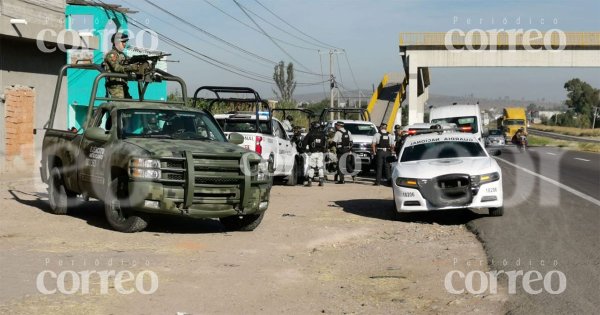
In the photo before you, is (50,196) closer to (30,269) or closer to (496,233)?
(30,269)

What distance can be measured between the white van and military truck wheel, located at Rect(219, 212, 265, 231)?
1755 centimetres

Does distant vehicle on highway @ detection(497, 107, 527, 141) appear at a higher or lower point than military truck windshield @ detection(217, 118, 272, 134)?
lower

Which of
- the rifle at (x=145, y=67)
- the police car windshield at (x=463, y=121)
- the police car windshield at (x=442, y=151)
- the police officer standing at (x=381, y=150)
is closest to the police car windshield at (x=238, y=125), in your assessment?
the police officer standing at (x=381, y=150)

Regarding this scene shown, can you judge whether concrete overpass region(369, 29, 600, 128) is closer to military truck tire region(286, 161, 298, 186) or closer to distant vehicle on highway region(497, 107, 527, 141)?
distant vehicle on highway region(497, 107, 527, 141)

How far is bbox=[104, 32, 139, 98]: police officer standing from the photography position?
563 inches

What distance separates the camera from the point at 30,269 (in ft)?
28.2

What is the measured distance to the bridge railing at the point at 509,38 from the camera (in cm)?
5372

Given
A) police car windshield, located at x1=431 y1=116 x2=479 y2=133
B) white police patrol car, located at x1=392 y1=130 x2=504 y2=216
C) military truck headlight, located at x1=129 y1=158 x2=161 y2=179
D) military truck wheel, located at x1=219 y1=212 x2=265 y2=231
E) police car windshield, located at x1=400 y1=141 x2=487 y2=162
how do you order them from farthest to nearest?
1. police car windshield, located at x1=431 y1=116 x2=479 y2=133
2. police car windshield, located at x1=400 y1=141 x2=487 y2=162
3. white police patrol car, located at x1=392 y1=130 x2=504 y2=216
4. military truck wheel, located at x1=219 y1=212 x2=265 y2=231
5. military truck headlight, located at x1=129 y1=158 x2=161 y2=179

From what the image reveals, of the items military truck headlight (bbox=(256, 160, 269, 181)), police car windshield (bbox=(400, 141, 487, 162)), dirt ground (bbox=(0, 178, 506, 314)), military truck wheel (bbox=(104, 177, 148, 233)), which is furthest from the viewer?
police car windshield (bbox=(400, 141, 487, 162))

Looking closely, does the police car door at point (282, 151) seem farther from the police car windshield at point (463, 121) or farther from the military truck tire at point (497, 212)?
the police car windshield at point (463, 121)

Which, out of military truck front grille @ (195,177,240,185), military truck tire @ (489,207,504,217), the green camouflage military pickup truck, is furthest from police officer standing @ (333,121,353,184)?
military truck front grille @ (195,177,240,185)

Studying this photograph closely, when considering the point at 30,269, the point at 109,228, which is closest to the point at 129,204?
the point at 109,228

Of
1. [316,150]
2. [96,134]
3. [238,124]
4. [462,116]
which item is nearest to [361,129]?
[462,116]

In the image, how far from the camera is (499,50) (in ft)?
179
